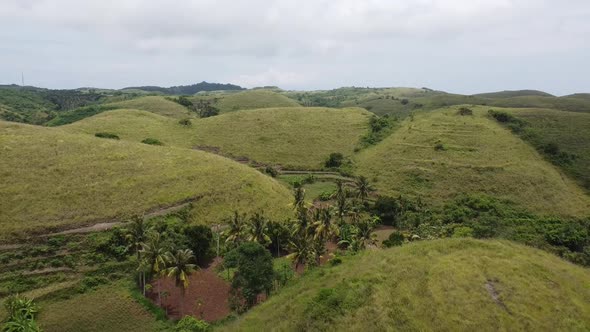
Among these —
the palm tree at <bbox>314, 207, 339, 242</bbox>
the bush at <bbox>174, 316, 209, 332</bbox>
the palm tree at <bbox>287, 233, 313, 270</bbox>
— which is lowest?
the bush at <bbox>174, 316, 209, 332</bbox>

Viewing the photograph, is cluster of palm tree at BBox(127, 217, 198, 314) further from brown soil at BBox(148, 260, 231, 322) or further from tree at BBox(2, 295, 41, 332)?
tree at BBox(2, 295, 41, 332)

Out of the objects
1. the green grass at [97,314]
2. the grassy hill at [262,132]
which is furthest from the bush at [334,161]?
the green grass at [97,314]

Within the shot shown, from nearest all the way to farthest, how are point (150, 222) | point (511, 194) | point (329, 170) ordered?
point (150, 222) → point (511, 194) → point (329, 170)

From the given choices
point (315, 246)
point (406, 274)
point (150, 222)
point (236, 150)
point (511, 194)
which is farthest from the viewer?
point (236, 150)

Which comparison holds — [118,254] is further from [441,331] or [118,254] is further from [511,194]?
[511,194]

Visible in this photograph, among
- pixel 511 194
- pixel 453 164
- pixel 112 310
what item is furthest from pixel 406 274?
pixel 453 164

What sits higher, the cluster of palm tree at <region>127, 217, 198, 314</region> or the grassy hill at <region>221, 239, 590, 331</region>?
the grassy hill at <region>221, 239, 590, 331</region>

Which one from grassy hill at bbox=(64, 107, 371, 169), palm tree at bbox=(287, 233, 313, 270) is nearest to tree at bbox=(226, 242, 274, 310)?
palm tree at bbox=(287, 233, 313, 270)
